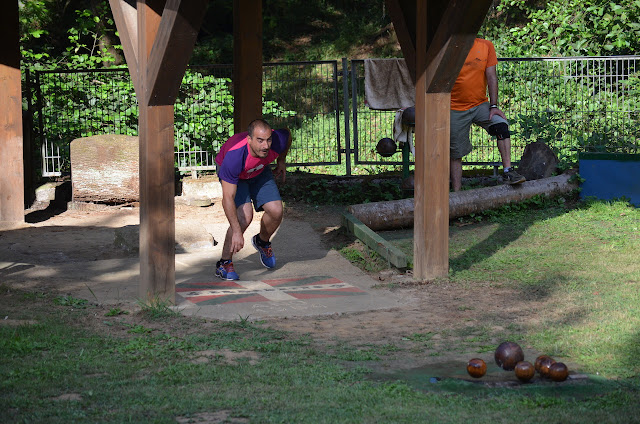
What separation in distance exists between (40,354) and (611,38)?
13917mm

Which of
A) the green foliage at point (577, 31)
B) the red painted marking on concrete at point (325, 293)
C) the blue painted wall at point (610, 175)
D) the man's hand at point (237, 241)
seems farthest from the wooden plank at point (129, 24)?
the green foliage at point (577, 31)

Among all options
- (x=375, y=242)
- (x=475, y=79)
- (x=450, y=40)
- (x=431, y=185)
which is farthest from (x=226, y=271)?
(x=475, y=79)

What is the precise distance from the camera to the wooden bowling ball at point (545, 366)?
14.0 feet

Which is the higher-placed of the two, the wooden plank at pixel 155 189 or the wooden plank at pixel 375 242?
the wooden plank at pixel 155 189

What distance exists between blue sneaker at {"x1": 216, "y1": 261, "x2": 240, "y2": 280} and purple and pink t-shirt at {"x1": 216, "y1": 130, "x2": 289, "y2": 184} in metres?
0.79

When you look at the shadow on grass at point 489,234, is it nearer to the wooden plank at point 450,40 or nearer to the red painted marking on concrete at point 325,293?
the red painted marking on concrete at point 325,293

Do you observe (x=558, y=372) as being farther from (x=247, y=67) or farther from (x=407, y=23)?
(x=247, y=67)

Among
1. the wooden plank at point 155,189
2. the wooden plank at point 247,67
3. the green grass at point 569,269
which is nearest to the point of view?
the green grass at point 569,269

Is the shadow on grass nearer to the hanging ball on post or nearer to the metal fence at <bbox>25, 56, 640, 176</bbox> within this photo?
the hanging ball on post

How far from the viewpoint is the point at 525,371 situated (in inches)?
167

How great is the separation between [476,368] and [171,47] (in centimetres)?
304

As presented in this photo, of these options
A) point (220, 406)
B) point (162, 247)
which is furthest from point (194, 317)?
point (220, 406)

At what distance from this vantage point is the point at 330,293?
6.68 m

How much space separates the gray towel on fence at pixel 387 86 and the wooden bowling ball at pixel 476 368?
783 cm
